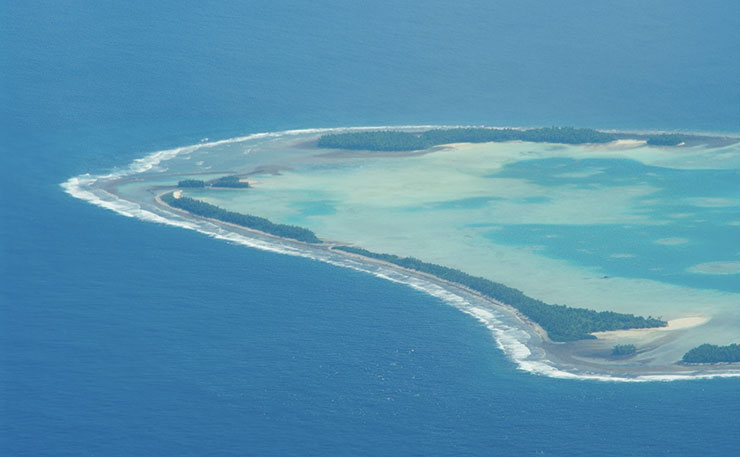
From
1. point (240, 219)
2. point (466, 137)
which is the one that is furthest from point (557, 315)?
point (466, 137)

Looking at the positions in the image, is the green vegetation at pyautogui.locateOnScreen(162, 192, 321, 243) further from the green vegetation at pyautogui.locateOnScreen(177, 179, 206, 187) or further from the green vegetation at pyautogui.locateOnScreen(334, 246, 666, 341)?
the green vegetation at pyautogui.locateOnScreen(334, 246, 666, 341)

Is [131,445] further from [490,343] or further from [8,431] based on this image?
[490,343]

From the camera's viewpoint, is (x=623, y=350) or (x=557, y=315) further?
(x=557, y=315)

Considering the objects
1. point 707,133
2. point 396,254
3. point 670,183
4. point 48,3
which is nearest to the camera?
point 396,254

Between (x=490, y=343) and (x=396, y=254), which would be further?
(x=396, y=254)

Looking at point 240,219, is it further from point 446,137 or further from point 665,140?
point 665,140

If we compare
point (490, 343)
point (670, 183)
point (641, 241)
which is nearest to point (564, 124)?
point (670, 183)
